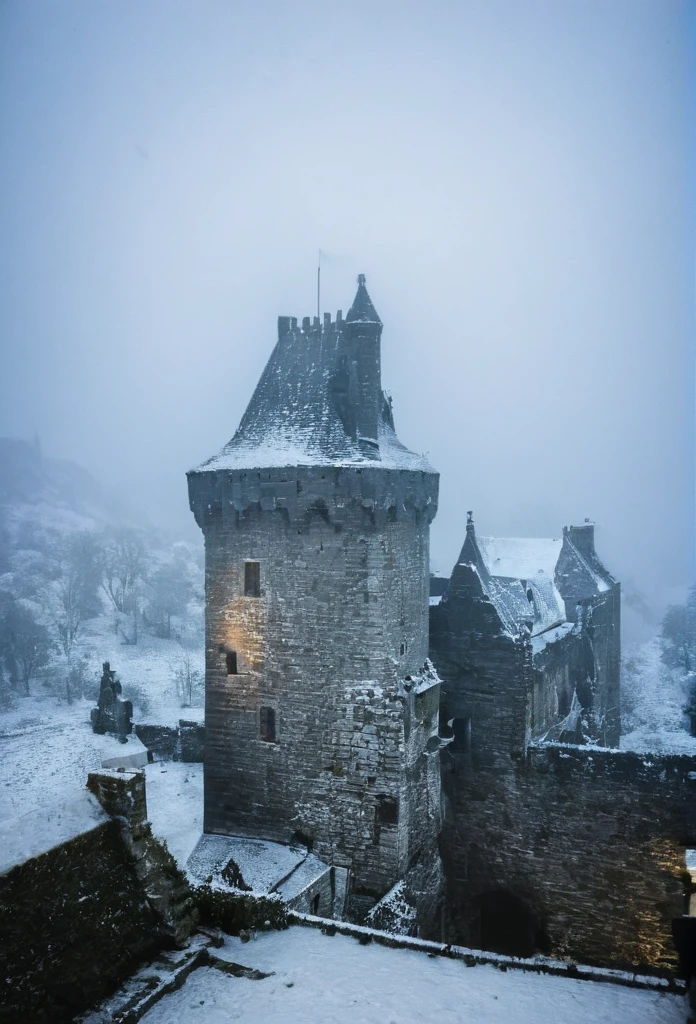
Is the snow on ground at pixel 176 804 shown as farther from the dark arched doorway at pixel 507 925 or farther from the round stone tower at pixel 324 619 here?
the dark arched doorway at pixel 507 925

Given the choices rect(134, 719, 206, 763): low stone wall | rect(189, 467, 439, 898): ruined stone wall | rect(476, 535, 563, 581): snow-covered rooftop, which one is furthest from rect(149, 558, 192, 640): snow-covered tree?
rect(189, 467, 439, 898): ruined stone wall

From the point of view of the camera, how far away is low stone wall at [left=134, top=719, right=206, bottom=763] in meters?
→ 26.8

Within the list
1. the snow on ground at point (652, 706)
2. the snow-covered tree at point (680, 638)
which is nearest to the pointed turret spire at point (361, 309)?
the snow on ground at point (652, 706)

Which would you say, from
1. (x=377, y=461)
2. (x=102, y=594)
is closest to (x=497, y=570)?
(x=377, y=461)

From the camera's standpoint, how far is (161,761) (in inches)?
1056

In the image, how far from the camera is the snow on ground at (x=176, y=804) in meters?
19.0

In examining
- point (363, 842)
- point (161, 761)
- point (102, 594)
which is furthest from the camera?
point (102, 594)

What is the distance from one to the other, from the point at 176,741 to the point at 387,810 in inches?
509

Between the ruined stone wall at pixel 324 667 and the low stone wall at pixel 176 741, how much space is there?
7.96m

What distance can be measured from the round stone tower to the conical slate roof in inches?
1.7

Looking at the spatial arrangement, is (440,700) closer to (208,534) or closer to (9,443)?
(208,534)

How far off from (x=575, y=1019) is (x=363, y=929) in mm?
3683

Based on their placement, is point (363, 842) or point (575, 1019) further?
point (363, 842)

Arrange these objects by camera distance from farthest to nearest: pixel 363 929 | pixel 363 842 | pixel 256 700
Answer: pixel 256 700, pixel 363 842, pixel 363 929
